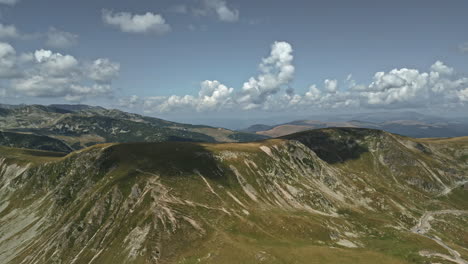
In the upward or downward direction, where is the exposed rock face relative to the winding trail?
upward

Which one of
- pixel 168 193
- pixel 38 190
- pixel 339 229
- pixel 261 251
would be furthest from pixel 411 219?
pixel 38 190

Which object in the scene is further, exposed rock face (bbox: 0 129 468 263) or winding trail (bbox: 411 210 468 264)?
winding trail (bbox: 411 210 468 264)

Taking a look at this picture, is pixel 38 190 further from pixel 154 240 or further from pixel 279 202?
pixel 279 202

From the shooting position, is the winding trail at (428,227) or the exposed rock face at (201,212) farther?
the winding trail at (428,227)

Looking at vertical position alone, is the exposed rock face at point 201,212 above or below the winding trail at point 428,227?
above

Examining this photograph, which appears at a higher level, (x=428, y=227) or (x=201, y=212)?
(x=201, y=212)

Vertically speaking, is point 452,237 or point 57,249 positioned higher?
point 57,249

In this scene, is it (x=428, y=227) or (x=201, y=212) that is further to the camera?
(x=428, y=227)

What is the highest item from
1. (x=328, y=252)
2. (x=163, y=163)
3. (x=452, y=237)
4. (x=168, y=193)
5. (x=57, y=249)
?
(x=163, y=163)
